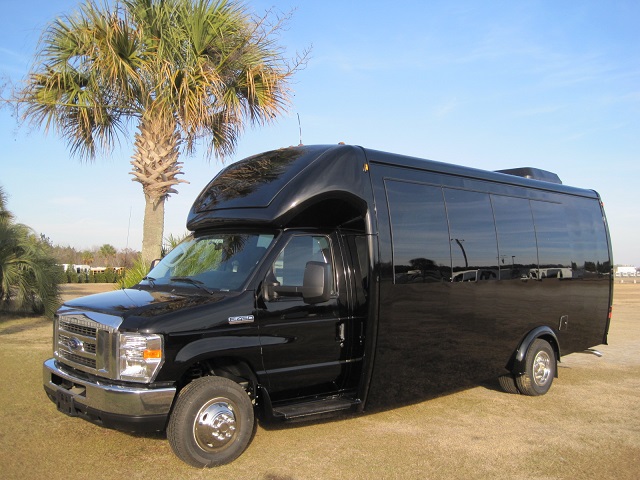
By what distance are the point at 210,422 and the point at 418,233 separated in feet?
10.3

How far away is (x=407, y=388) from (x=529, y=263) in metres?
2.93

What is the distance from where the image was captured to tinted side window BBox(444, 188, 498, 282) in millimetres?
7277

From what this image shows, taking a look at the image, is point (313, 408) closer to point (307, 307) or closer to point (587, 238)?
point (307, 307)

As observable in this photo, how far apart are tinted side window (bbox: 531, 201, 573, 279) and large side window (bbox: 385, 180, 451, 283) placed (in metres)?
2.29

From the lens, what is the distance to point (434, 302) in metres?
6.86

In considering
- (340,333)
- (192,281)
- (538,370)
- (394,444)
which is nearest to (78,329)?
(192,281)

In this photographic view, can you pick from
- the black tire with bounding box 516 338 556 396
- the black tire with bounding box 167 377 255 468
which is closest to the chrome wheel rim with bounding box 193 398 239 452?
the black tire with bounding box 167 377 255 468

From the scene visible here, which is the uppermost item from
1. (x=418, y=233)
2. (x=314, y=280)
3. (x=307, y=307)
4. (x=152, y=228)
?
(x=152, y=228)

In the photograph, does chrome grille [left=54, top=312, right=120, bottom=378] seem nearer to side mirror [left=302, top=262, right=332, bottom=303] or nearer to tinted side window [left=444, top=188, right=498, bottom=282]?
side mirror [left=302, top=262, right=332, bottom=303]

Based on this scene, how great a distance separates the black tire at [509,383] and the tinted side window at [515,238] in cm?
154

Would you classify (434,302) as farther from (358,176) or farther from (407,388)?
(358,176)

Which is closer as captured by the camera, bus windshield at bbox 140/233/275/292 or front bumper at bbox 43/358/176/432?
front bumper at bbox 43/358/176/432

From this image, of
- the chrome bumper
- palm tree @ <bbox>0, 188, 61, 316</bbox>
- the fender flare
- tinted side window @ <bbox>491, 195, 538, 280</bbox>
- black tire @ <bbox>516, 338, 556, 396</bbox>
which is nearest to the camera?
the chrome bumper

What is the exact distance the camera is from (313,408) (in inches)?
233
